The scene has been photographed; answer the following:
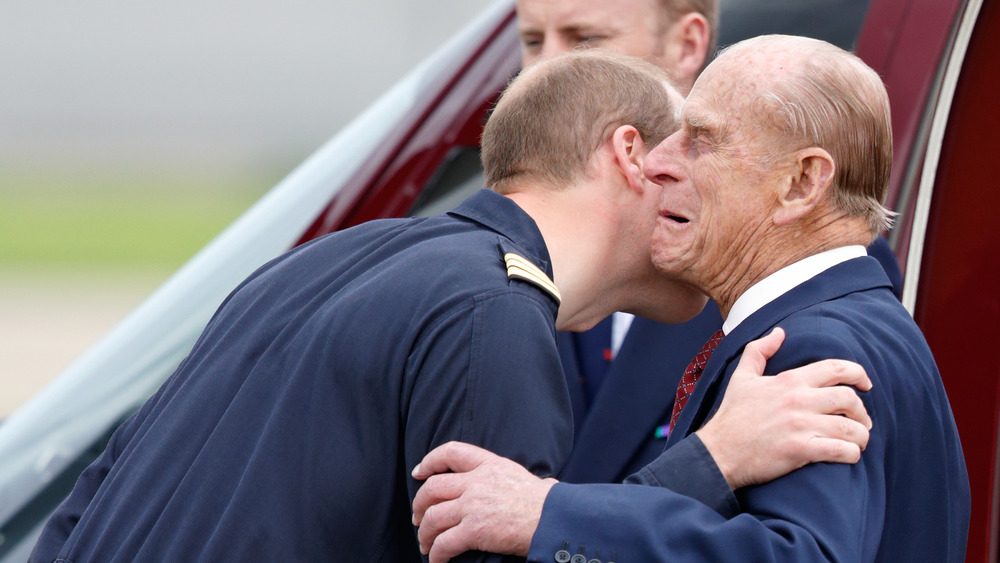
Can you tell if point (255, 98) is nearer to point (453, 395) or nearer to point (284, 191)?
point (284, 191)

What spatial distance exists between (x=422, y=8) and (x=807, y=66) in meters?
24.3

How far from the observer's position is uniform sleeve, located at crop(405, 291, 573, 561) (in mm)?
1452

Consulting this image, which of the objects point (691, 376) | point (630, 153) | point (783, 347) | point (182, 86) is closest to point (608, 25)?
point (630, 153)

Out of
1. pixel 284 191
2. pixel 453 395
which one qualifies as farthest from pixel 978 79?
pixel 284 191

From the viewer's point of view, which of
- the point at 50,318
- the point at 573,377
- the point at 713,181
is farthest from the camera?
the point at 50,318

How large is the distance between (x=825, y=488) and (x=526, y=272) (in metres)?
0.48

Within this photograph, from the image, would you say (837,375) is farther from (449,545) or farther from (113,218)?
(113,218)

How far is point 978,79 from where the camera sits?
2.42m

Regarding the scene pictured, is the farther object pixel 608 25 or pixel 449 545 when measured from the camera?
pixel 608 25

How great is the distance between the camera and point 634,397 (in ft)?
8.04

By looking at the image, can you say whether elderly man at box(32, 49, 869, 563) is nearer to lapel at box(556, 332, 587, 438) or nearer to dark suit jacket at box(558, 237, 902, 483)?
dark suit jacket at box(558, 237, 902, 483)

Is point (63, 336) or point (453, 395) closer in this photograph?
point (453, 395)

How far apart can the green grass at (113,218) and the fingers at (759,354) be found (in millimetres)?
16283

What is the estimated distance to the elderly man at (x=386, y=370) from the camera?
147 centimetres
